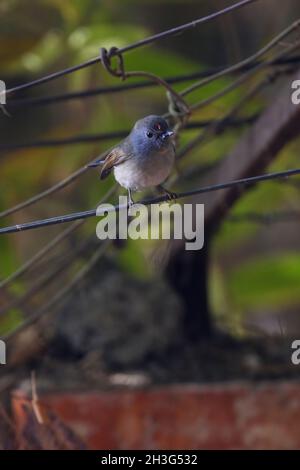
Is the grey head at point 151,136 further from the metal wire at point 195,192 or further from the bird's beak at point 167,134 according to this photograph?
the metal wire at point 195,192

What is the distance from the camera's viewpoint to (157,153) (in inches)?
158

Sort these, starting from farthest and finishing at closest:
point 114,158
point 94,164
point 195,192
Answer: point 114,158 → point 94,164 → point 195,192

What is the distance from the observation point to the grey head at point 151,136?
3.98m

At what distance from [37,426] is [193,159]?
2.98m

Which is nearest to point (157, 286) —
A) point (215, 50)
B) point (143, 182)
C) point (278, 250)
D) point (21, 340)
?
point (21, 340)

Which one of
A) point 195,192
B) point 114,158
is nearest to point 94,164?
point 114,158

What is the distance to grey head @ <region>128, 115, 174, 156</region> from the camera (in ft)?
13.1

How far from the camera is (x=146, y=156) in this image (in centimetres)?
403

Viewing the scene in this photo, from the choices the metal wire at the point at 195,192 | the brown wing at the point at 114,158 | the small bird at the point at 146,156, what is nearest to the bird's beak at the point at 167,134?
the small bird at the point at 146,156

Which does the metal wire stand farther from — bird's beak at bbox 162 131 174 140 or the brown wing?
the brown wing

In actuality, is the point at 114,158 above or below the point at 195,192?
above

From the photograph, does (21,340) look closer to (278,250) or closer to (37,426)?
(37,426)

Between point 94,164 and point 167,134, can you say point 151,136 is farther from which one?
point 94,164

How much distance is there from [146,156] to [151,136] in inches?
3.5
